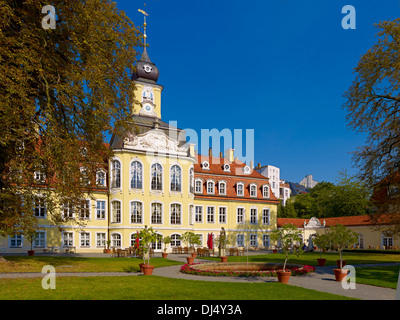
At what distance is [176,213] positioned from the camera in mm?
38031

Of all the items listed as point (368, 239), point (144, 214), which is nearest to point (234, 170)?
point (144, 214)

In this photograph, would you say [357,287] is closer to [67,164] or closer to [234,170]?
[67,164]

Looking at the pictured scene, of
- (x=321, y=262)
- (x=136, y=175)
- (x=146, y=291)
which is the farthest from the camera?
(x=136, y=175)

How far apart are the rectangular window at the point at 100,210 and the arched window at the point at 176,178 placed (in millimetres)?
7192

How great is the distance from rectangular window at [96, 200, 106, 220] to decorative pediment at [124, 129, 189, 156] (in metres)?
6.08

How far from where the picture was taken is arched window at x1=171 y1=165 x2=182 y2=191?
38.0 meters

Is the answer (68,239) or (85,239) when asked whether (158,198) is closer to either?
(85,239)

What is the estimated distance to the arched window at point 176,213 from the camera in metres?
37.8

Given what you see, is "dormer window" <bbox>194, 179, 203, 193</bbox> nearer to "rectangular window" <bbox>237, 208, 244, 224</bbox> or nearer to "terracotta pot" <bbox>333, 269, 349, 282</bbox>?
"rectangular window" <bbox>237, 208, 244, 224</bbox>

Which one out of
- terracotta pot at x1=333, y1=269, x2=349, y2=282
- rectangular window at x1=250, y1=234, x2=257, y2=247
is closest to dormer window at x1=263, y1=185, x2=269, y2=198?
rectangular window at x1=250, y1=234, x2=257, y2=247

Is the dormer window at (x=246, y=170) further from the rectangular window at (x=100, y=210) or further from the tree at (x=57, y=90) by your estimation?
the tree at (x=57, y=90)

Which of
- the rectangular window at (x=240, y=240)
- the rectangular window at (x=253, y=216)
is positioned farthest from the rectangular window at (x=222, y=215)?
the rectangular window at (x=253, y=216)

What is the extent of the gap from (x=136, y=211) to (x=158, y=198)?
266cm

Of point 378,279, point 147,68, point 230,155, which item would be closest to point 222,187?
point 230,155
